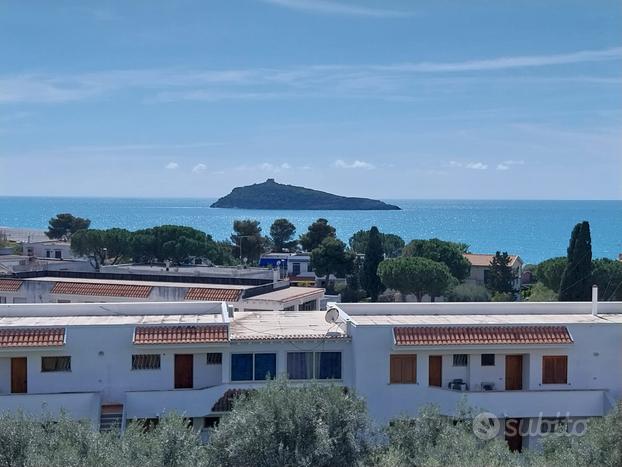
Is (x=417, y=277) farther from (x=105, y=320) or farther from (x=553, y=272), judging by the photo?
(x=105, y=320)

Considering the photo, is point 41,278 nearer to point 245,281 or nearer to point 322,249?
point 245,281

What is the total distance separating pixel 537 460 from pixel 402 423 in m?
2.53

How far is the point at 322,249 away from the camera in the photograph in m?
55.1

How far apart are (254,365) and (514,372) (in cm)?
688

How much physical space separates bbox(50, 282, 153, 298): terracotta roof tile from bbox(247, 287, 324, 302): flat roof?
4.79 m

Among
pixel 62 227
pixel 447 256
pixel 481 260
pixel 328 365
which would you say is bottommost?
pixel 328 365

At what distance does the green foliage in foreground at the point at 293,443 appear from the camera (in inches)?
463

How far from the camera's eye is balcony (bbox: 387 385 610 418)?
61.9 ft

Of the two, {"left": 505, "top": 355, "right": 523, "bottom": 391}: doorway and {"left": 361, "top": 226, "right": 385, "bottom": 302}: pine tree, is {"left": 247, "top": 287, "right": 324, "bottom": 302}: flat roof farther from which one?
{"left": 361, "top": 226, "right": 385, "bottom": 302}: pine tree

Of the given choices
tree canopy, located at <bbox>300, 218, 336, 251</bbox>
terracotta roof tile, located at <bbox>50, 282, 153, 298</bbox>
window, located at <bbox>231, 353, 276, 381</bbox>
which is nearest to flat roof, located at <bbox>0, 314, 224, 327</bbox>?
window, located at <bbox>231, 353, 276, 381</bbox>

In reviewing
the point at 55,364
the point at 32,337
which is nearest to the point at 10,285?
the point at 55,364

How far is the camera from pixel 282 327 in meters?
20.6

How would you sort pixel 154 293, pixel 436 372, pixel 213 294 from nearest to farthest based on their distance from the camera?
pixel 436 372, pixel 213 294, pixel 154 293

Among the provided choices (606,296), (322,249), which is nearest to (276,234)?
(322,249)
